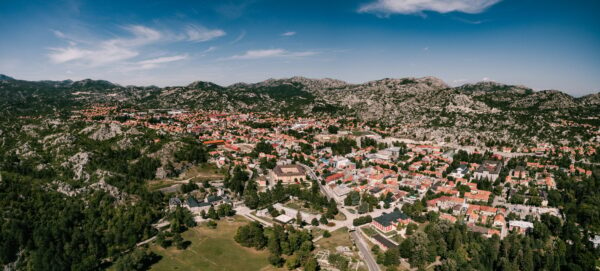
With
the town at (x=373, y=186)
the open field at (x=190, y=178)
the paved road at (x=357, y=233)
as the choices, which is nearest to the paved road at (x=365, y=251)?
the paved road at (x=357, y=233)

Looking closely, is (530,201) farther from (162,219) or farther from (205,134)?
(205,134)

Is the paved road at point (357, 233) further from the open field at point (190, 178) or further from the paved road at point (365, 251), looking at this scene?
the open field at point (190, 178)

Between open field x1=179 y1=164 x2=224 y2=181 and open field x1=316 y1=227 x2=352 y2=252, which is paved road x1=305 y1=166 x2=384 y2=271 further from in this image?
open field x1=179 y1=164 x2=224 y2=181

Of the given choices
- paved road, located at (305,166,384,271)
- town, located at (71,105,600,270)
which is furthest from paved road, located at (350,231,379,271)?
town, located at (71,105,600,270)

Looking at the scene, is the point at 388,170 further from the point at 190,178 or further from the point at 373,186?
the point at 190,178

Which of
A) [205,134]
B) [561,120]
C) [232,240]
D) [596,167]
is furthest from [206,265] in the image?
[561,120]

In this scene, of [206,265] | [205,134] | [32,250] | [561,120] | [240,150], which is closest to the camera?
[206,265]
